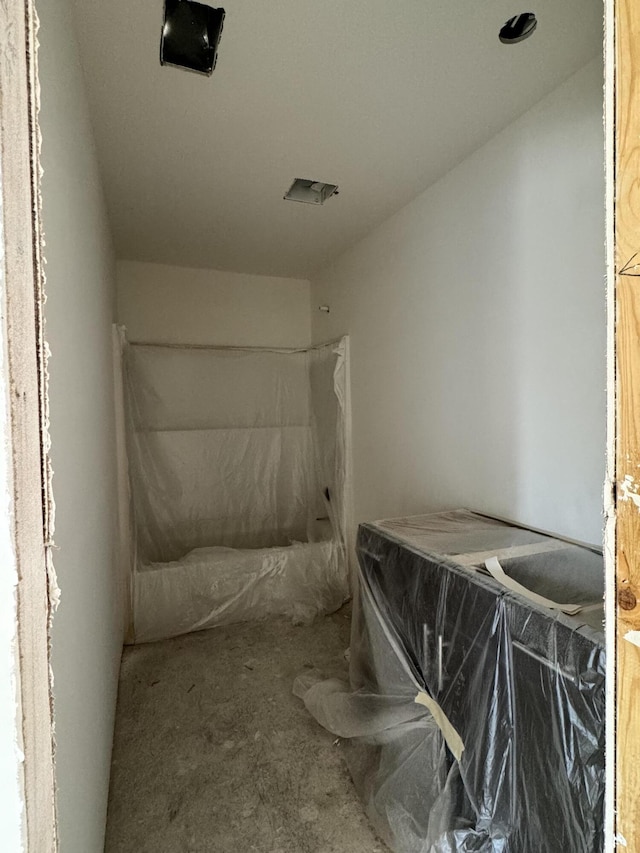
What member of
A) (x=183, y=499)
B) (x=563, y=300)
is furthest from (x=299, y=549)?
(x=563, y=300)

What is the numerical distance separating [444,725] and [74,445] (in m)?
1.25

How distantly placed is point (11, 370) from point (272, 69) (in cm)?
147

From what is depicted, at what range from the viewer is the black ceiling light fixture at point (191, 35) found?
1.17m

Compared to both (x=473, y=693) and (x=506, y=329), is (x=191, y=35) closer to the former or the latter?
(x=506, y=329)

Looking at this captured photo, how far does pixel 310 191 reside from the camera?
7.27 ft

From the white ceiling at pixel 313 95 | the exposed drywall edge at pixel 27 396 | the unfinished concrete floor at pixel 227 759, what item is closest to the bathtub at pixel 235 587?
the unfinished concrete floor at pixel 227 759

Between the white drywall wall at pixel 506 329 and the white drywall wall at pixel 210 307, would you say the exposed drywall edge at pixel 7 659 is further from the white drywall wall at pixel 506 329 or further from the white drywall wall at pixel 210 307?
the white drywall wall at pixel 210 307

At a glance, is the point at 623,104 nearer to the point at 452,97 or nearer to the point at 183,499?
the point at 452,97

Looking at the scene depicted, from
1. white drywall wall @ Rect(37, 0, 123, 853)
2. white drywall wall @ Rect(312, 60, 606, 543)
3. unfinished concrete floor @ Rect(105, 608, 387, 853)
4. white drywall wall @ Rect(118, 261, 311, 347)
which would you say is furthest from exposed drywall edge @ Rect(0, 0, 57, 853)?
white drywall wall @ Rect(118, 261, 311, 347)

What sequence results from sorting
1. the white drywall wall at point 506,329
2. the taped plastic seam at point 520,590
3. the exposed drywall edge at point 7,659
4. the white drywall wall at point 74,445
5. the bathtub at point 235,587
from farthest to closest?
the bathtub at point 235,587, the white drywall wall at point 506,329, the taped plastic seam at point 520,590, the white drywall wall at point 74,445, the exposed drywall edge at point 7,659

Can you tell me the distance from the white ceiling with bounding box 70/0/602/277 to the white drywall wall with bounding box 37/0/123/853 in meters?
0.19

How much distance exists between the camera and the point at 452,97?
4.98 ft

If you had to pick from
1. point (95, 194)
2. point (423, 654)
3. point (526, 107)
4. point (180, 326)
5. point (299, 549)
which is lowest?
point (299, 549)

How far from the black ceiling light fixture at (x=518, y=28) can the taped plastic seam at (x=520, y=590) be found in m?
1.52
